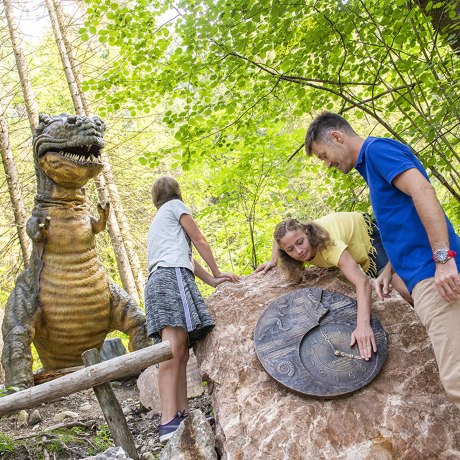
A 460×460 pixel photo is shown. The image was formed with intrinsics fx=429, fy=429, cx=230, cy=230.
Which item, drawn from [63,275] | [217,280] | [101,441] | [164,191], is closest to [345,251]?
[217,280]

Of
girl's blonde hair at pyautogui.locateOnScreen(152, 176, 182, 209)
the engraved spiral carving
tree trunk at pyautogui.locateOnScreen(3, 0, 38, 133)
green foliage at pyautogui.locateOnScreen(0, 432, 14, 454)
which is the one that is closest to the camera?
the engraved spiral carving

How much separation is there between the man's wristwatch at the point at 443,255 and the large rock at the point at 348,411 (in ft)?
3.56

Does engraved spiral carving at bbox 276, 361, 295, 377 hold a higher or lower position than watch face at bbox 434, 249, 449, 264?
lower

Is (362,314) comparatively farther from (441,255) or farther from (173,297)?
(173,297)

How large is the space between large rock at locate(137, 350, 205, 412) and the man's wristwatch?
290 centimetres

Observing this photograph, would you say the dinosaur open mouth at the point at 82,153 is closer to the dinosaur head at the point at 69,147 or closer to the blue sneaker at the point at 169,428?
the dinosaur head at the point at 69,147

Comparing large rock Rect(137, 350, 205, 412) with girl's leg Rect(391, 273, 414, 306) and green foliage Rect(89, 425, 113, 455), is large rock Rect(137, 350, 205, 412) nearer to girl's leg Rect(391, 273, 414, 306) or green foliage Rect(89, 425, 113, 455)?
green foliage Rect(89, 425, 113, 455)

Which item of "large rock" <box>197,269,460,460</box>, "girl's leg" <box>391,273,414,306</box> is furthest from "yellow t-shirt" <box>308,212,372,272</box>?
"large rock" <box>197,269,460,460</box>

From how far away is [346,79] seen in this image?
4.95 meters

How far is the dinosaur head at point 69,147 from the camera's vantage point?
4.45 meters

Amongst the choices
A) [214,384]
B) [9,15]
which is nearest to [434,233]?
[214,384]

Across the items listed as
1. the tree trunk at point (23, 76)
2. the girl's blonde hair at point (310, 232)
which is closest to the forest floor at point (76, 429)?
the girl's blonde hair at point (310, 232)

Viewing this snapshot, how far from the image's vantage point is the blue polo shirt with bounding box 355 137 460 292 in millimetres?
2240

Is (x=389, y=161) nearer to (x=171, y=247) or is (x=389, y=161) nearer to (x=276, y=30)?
(x=171, y=247)
